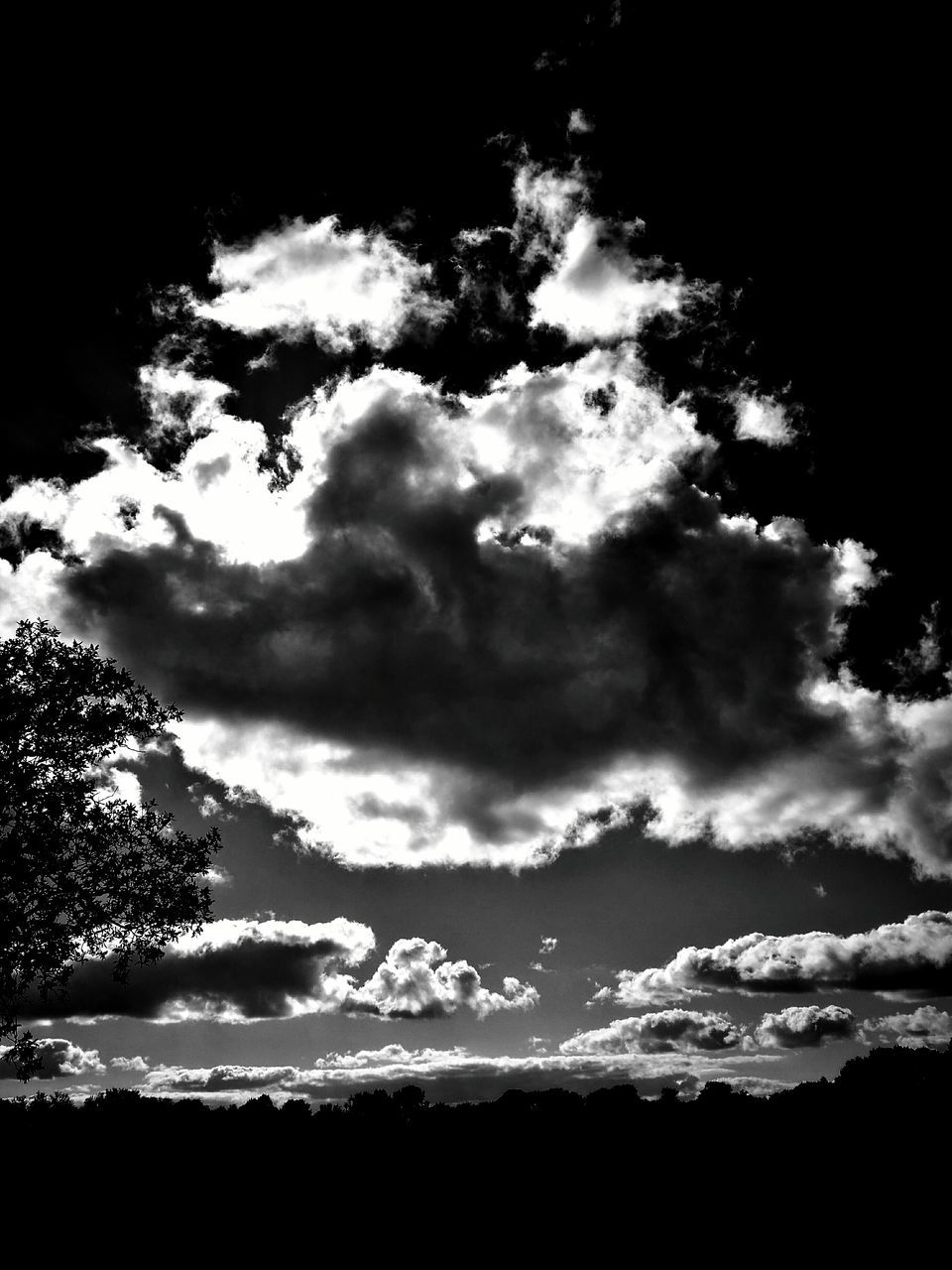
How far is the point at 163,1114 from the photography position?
74.9ft

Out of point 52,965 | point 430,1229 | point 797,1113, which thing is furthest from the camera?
point 52,965

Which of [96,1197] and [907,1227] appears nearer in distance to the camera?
[907,1227]

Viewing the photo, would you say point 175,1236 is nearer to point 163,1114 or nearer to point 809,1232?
point 163,1114

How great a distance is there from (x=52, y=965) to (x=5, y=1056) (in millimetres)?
3732

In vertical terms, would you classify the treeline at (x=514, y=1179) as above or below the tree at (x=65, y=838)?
below

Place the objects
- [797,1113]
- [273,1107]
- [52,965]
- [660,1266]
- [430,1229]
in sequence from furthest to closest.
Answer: [273,1107] < [52,965] < [797,1113] < [430,1229] < [660,1266]

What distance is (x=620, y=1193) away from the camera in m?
17.0

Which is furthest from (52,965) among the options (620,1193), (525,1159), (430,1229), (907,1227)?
(907,1227)

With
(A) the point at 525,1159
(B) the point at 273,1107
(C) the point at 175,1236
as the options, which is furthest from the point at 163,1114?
(A) the point at 525,1159

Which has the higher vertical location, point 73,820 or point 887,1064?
point 73,820

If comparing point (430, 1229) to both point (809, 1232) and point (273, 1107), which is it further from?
point (273, 1107)

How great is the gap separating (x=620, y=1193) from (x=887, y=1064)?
47.0 feet

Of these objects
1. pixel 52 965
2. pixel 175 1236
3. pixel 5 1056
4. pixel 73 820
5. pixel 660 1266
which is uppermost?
pixel 73 820

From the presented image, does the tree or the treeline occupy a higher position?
the tree
